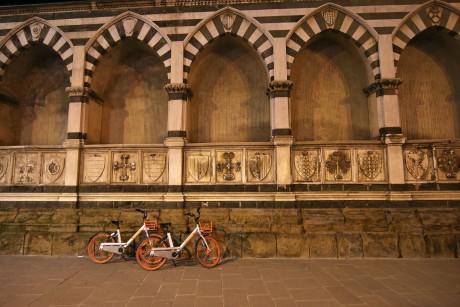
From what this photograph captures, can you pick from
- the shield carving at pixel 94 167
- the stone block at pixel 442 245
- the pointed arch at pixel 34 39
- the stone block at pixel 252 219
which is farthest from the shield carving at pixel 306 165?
the pointed arch at pixel 34 39

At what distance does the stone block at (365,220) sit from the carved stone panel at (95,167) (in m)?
5.96

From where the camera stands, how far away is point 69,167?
22.7 feet

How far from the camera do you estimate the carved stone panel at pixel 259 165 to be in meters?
6.74

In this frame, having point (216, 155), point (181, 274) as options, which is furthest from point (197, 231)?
point (216, 155)

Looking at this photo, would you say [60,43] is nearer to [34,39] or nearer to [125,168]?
[34,39]

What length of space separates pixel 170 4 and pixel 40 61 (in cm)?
464

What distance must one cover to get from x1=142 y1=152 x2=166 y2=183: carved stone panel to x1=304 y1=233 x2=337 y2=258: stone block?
12.4 feet

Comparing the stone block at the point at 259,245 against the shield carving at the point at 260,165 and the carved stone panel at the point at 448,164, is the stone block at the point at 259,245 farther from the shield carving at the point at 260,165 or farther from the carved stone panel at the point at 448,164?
the carved stone panel at the point at 448,164

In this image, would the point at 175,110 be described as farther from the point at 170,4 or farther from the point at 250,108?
the point at 170,4

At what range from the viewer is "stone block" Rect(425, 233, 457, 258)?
5.79 meters

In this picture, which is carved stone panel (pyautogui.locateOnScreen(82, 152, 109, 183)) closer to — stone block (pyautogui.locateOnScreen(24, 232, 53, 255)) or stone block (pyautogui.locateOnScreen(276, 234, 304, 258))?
stone block (pyautogui.locateOnScreen(24, 232, 53, 255))

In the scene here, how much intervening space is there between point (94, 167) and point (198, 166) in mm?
2687

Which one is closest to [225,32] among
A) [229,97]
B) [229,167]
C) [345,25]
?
[229,97]

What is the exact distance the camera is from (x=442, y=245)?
582 cm
